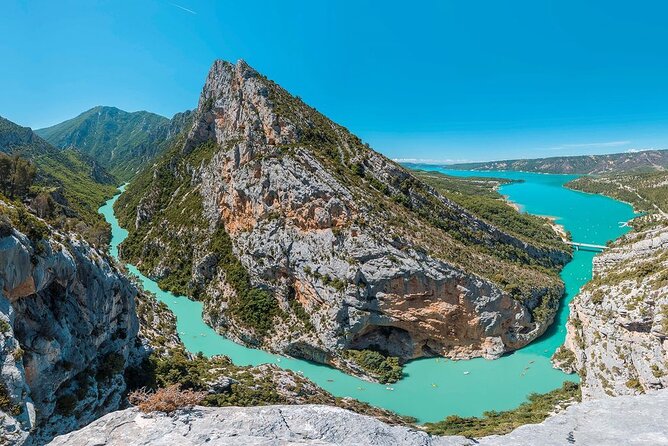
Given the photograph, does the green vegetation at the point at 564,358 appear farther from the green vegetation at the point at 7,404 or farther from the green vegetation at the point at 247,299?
the green vegetation at the point at 7,404

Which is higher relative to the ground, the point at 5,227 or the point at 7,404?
the point at 5,227

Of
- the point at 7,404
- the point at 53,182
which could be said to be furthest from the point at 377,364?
the point at 53,182

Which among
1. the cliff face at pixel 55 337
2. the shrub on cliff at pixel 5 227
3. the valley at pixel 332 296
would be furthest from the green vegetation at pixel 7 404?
the shrub on cliff at pixel 5 227

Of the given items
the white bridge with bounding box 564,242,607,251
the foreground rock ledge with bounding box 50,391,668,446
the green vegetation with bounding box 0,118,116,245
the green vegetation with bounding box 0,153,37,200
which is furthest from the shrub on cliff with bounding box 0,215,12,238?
the white bridge with bounding box 564,242,607,251

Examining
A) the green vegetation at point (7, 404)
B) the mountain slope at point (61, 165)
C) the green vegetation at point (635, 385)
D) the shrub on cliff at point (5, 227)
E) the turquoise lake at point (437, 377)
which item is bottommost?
the turquoise lake at point (437, 377)

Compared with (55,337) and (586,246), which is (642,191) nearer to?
(586,246)

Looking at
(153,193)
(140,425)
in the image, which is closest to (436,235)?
(140,425)

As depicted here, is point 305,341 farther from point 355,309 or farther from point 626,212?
point 626,212

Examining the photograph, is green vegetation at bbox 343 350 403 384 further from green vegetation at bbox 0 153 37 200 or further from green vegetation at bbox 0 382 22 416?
green vegetation at bbox 0 153 37 200
